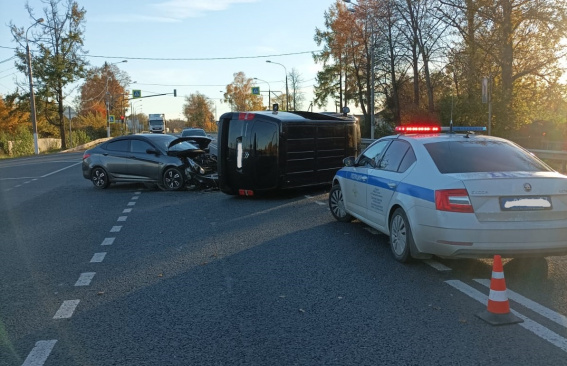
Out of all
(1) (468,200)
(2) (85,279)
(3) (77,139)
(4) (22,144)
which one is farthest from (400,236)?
(3) (77,139)

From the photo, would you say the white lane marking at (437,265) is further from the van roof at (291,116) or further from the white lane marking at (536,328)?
the van roof at (291,116)

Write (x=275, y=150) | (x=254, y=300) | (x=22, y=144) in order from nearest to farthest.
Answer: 1. (x=254, y=300)
2. (x=275, y=150)
3. (x=22, y=144)

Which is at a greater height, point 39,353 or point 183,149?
point 183,149

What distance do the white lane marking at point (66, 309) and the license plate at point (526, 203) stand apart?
167 inches

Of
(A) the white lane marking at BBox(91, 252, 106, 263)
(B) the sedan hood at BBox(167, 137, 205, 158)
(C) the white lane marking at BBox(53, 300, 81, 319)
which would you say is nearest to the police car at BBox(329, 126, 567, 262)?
(C) the white lane marking at BBox(53, 300, 81, 319)

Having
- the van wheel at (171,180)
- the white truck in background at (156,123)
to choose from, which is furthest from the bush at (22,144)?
the van wheel at (171,180)

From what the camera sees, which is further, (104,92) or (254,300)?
(104,92)

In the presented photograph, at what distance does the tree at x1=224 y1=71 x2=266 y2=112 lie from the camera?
9569 cm

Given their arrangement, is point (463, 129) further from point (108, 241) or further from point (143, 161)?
point (143, 161)

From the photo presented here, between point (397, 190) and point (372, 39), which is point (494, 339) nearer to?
point (397, 190)

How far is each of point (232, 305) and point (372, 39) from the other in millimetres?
43669

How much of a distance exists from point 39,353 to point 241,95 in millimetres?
94251

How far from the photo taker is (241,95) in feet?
316

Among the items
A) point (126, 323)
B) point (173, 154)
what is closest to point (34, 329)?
point (126, 323)
